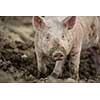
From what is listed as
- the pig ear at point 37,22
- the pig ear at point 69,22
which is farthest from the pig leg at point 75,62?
the pig ear at point 37,22

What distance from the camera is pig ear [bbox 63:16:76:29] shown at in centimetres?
170

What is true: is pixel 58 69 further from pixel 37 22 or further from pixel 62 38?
pixel 37 22

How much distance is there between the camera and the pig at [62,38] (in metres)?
1.70

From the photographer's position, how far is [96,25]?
172 cm

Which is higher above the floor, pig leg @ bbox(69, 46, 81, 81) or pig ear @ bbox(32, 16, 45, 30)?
pig ear @ bbox(32, 16, 45, 30)

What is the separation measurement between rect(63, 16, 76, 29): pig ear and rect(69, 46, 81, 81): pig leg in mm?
199

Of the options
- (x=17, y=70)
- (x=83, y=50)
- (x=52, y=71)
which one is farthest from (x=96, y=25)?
(x=17, y=70)

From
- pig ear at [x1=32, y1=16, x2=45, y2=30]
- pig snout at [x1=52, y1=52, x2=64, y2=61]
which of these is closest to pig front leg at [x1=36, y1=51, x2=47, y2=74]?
pig snout at [x1=52, y1=52, x2=64, y2=61]

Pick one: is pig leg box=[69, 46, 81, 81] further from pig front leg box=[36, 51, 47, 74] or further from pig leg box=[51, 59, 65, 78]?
pig front leg box=[36, 51, 47, 74]

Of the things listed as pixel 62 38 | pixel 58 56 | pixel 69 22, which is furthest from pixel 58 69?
pixel 69 22

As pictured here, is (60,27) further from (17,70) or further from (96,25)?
(17,70)
